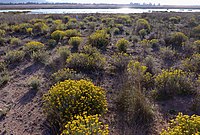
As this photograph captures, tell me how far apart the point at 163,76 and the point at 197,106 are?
4.60 feet

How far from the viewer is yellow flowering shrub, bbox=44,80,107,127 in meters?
5.20

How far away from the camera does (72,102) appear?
206 inches

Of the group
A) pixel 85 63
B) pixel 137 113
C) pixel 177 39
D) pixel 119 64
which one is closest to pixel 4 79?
pixel 85 63

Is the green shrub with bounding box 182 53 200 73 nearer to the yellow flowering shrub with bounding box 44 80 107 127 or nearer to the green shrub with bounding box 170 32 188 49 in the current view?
the green shrub with bounding box 170 32 188 49

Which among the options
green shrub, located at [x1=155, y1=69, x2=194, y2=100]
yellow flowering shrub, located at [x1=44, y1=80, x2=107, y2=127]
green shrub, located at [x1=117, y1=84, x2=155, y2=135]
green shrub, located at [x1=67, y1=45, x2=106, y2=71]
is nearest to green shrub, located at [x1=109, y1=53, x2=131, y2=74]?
green shrub, located at [x1=67, y1=45, x2=106, y2=71]

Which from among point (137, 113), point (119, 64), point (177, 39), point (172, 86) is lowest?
point (137, 113)

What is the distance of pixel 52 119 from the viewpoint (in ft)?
18.0

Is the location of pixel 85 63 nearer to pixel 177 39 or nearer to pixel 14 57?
pixel 14 57

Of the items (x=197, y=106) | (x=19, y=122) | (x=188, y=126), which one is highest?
(x=188, y=126)

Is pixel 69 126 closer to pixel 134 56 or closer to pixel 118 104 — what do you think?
pixel 118 104

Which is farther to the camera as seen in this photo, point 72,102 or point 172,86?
point 172,86

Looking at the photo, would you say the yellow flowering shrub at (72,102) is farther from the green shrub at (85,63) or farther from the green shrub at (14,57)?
the green shrub at (14,57)

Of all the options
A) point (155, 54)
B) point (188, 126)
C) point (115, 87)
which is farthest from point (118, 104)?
point (155, 54)

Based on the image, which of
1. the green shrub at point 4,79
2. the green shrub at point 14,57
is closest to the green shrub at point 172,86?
the green shrub at point 4,79
